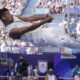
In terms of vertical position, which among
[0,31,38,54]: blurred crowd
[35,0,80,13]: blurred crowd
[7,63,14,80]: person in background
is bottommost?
[7,63,14,80]: person in background

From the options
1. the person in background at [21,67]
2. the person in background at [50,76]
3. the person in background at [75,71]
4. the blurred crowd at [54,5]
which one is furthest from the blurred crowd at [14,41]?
the person in background at [75,71]

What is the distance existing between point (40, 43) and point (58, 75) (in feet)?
4.64

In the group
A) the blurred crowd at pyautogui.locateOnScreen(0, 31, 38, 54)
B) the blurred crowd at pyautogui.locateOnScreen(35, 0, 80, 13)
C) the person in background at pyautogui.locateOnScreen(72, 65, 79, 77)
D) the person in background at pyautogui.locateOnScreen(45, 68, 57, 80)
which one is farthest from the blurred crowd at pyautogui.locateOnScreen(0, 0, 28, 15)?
the person in background at pyautogui.locateOnScreen(45, 68, 57, 80)

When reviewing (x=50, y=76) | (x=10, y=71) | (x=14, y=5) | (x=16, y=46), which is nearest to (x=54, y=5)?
(x=14, y=5)

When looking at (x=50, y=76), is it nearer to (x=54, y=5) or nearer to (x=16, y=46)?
(x=16, y=46)

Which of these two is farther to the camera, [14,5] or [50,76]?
[14,5]

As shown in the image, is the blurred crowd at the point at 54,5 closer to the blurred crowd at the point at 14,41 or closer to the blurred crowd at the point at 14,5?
the blurred crowd at the point at 14,5

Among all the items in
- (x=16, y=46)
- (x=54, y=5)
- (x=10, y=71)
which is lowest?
(x=10, y=71)

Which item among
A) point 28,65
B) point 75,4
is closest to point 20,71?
point 28,65

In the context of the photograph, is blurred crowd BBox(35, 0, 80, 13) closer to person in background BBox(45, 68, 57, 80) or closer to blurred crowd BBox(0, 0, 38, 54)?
blurred crowd BBox(0, 0, 38, 54)

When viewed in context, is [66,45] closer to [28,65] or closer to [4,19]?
[28,65]

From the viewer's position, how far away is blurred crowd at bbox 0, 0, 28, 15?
1655cm

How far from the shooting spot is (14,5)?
55.7ft

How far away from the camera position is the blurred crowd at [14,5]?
16.5 m
